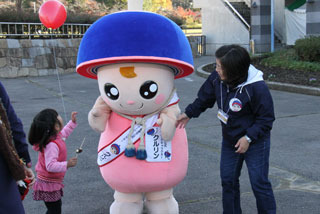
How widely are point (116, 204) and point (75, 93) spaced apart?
24.9 ft

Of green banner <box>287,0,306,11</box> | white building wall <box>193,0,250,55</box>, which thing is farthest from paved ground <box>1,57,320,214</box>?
green banner <box>287,0,306,11</box>

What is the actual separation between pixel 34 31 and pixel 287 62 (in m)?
9.13

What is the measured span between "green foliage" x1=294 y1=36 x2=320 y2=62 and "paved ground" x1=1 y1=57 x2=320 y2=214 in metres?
3.30

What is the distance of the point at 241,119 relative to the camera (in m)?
3.26

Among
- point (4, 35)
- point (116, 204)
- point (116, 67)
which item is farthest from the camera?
point (4, 35)

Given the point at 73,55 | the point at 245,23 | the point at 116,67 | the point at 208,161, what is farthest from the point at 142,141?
the point at 245,23

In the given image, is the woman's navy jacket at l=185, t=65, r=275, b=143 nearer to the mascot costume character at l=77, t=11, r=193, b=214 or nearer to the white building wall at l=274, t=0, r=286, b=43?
the mascot costume character at l=77, t=11, r=193, b=214

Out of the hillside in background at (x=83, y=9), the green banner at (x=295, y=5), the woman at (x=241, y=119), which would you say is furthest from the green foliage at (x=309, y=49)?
the woman at (x=241, y=119)

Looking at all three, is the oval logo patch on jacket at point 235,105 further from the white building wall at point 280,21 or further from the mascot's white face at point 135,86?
the white building wall at point 280,21

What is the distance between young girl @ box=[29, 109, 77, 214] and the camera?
10.9ft

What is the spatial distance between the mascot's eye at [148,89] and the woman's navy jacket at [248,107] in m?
0.54

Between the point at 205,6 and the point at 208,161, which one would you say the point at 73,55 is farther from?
the point at 208,161

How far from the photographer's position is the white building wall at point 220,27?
19.1 m

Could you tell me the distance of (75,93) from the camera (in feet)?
35.3
